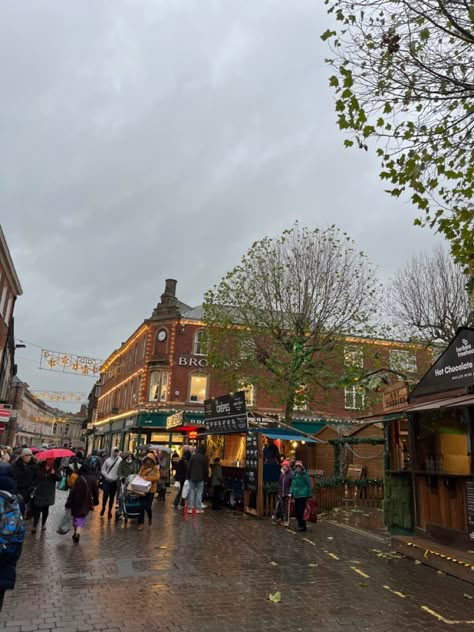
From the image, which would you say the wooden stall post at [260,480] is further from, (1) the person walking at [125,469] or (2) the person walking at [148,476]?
(1) the person walking at [125,469]

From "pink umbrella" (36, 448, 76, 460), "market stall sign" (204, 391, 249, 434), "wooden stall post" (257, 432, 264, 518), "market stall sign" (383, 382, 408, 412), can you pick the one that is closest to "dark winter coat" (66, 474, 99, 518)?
"pink umbrella" (36, 448, 76, 460)

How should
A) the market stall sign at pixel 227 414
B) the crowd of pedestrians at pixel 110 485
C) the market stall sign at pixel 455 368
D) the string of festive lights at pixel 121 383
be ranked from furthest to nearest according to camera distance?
the string of festive lights at pixel 121 383
the market stall sign at pixel 227 414
the crowd of pedestrians at pixel 110 485
the market stall sign at pixel 455 368

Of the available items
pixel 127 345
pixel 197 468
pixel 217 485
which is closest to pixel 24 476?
pixel 197 468

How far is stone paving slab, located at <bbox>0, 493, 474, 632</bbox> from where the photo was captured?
5.02 meters

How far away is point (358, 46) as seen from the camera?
7199mm

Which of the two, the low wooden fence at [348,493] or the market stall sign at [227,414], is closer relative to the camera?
the market stall sign at [227,414]

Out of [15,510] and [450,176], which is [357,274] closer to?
[450,176]

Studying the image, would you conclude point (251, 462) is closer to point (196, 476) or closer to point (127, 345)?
point (196, 476)

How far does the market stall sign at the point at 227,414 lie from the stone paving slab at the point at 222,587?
16.4ft

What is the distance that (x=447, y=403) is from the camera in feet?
26.3

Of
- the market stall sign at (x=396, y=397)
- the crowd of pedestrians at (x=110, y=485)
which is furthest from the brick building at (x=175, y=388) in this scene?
the market stall sign at (x=396, y=397)

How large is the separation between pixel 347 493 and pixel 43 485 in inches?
428

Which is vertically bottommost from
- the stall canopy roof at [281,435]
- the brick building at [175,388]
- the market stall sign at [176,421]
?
the stall canopy roof at [281,435]

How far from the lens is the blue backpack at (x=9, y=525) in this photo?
410cm
